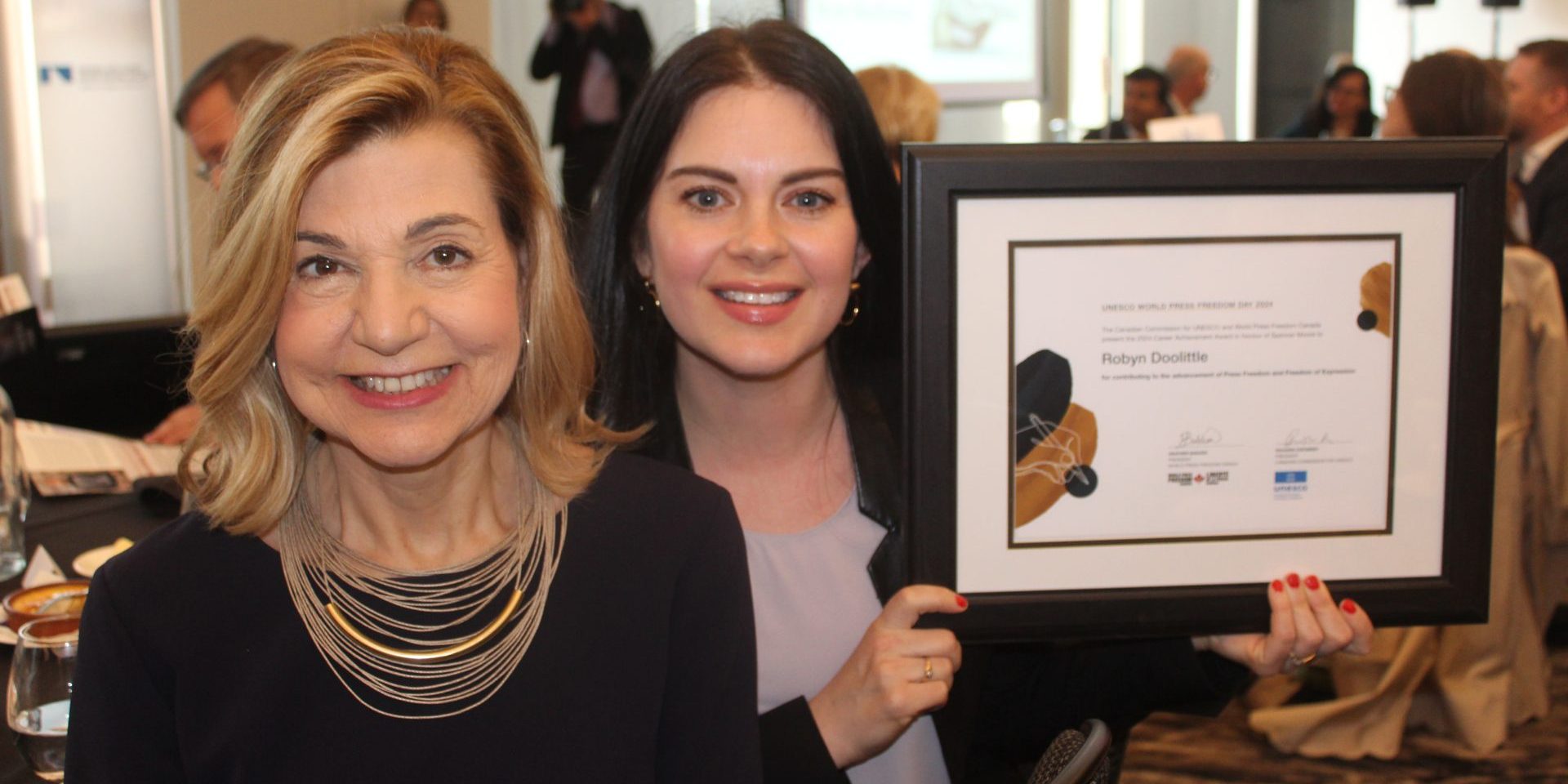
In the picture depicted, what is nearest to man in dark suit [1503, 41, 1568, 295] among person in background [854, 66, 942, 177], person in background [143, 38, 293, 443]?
person in background [854, 66, 942, 177]

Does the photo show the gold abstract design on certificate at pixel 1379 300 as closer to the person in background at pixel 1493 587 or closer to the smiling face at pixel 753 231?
the smiling face at pixel 753 231

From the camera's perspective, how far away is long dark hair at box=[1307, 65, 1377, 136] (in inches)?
286

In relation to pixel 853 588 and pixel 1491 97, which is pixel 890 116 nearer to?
pixel 1491 97

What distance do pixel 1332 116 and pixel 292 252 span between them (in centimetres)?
726

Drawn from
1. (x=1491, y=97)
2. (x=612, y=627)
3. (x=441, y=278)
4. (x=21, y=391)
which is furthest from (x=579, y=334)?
(x=1491, y=97)

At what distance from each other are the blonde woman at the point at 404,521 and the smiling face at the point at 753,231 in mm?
238

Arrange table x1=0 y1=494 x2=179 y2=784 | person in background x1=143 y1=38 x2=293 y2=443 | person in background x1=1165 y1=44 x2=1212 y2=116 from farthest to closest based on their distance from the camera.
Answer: person in background x1=1165 y1=44 x2=1212 y2=116 → person in background x1=143 y1=38 x2=293 y2=443 → table x1=0 y1=494 x2=179 y2=784

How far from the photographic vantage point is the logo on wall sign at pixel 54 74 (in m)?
6.60

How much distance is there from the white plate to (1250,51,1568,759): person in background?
2.94 metres

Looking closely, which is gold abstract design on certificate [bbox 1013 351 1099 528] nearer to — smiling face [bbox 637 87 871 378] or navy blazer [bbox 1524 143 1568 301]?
smiling face [bbox 637 87 871 378]

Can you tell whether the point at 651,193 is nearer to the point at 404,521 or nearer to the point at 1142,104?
the point at 404,521
